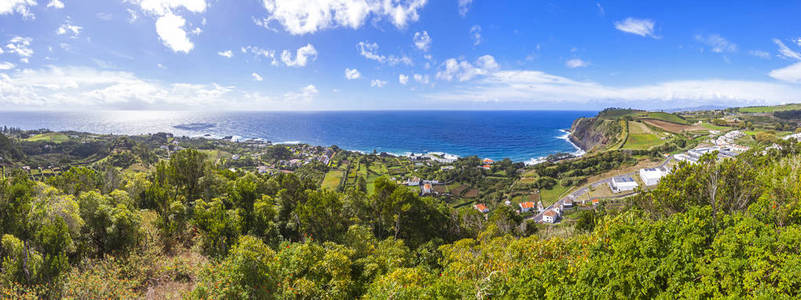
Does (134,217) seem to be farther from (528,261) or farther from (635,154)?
(635,154)

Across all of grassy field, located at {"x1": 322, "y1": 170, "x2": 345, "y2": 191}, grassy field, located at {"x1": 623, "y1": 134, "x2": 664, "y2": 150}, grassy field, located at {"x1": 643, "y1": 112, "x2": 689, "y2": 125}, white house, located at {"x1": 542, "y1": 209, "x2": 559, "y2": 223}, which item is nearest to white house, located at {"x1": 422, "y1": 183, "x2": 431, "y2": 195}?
grassy field, located at {"x1": 322, "y1": 170, "x2": 345, "y2": 191}

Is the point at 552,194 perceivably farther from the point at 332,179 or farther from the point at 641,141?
the point at 641,141

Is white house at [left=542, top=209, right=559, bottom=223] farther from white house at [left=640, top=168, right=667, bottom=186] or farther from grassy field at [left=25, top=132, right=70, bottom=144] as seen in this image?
grassy field at [left=25, top=132, right=70, bottom=144]

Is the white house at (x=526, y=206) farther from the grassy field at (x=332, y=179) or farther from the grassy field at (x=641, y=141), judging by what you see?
the grassy field at (x=641, y=141)

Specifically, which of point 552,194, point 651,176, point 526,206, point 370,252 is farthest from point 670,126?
point 370,252

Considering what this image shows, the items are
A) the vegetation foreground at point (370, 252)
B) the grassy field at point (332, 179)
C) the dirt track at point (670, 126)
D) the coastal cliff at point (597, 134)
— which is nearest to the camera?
the vegetation foreground at point (370, 252)

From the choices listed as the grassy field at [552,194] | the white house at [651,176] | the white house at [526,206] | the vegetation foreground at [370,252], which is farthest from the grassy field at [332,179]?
the white house at [651,176]
